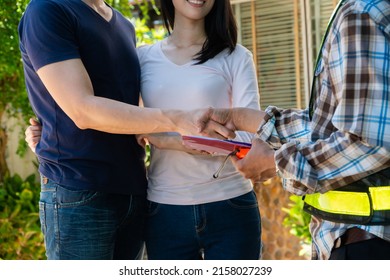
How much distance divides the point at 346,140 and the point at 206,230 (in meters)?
1.04

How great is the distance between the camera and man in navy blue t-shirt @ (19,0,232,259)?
7.86 ft

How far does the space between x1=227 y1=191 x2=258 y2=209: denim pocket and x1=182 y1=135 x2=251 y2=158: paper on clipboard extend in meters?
0.30

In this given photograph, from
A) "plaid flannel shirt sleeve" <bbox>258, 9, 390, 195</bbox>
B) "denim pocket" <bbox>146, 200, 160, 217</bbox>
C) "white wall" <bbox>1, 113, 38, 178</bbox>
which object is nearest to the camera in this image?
"plaid flannel shirt sleeve" <bbox>258, 9, 390, 195</bbox>

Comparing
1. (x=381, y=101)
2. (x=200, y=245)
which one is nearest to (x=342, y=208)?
(x=381, y=101)

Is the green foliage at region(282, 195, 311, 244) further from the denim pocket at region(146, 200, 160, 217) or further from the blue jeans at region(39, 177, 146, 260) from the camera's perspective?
the blue jeans at region(39, 177, 146, 260)

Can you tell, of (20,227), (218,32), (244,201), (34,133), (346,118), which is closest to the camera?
(346,118)

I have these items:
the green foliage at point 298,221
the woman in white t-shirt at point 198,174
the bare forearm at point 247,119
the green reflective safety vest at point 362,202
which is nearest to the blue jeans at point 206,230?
the woman in white t-shirt at point 198,174

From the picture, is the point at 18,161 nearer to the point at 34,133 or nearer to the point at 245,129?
the point at 34,133

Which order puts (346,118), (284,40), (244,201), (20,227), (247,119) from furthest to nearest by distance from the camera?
(284,40) → (20,227) → (244,201) → (247,119) → (346,118)

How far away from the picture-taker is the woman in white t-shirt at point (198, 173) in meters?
2.69

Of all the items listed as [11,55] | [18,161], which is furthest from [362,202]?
[18,161]

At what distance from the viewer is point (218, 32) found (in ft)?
9.45

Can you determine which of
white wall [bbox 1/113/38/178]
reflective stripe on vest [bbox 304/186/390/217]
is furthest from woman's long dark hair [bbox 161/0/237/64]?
white wall [bbox 1/113/38/178]

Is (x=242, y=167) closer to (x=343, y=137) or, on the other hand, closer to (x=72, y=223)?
(x=343, y=137)
